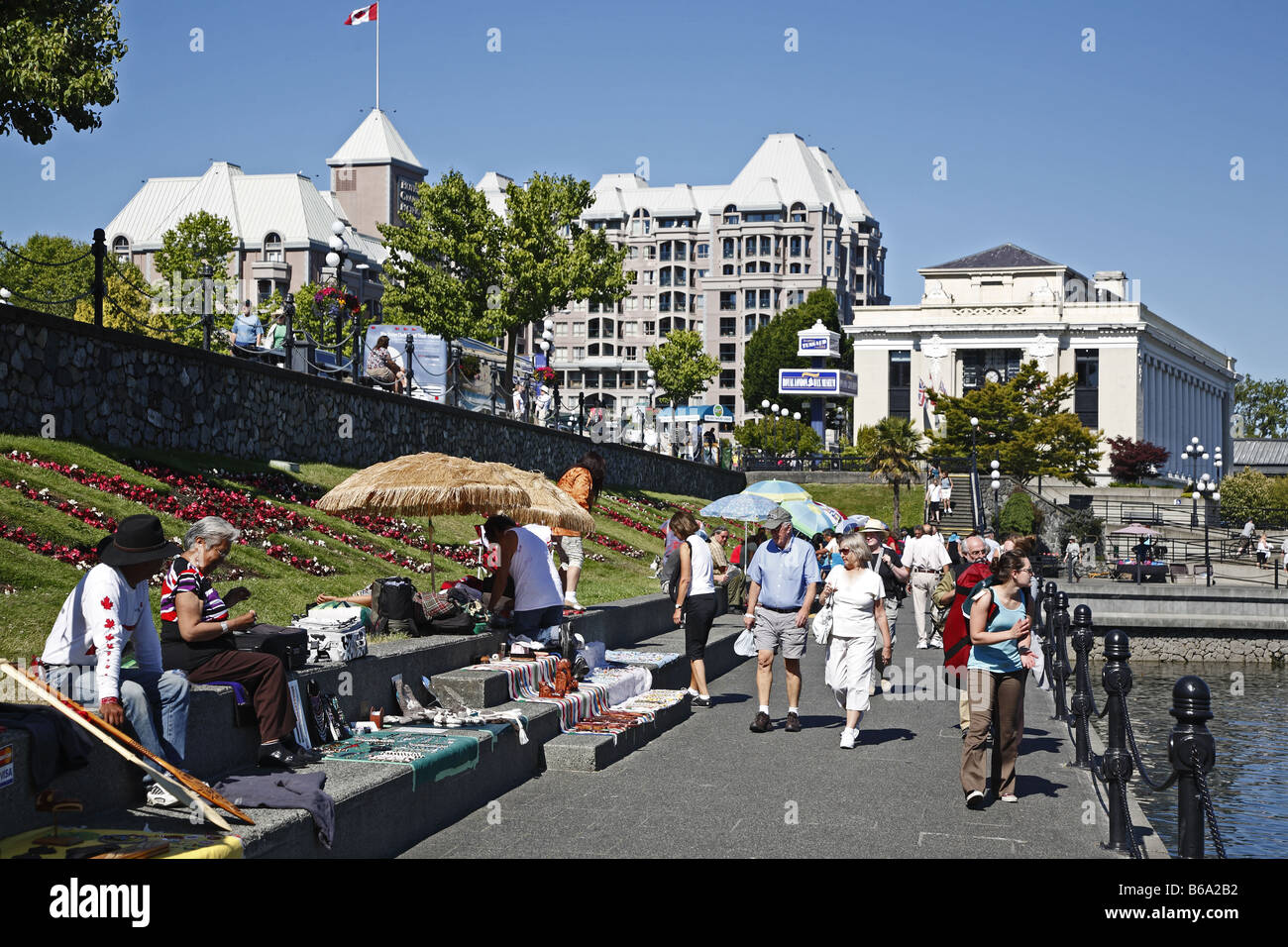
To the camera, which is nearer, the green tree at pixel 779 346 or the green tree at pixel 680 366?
the green tree at pixel 680 366

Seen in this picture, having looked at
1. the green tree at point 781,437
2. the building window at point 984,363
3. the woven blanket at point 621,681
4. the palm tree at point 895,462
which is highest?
the building window at point 984,363

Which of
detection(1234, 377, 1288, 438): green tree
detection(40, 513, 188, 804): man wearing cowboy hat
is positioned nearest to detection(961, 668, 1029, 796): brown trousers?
detection(40, 513, 188, 804): man wearing cowboy hat

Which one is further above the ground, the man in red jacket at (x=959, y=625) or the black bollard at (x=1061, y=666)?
the man in red jacket at (x=959, y=625)

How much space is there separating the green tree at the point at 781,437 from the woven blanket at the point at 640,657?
76.4 meters

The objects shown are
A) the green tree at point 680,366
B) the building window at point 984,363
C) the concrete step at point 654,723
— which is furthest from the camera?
the green tree at point 680,366

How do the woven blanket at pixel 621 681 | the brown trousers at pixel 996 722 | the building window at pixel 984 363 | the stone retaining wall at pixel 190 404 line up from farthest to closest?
the building window at pixel 984 363
the stone retaining wall at pixel 190 404
the woven blanket at pixel 621 681
the brown trousers at pixel 996 722

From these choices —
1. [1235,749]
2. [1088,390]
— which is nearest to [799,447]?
[1088,390]

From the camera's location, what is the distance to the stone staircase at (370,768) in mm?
6344

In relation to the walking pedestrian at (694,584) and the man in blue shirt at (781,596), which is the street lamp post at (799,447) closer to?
the walking pedestrian at (694,584)

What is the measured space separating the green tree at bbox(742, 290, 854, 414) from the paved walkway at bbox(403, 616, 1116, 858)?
10301 centimetres

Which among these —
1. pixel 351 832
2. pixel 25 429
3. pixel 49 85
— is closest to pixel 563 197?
pixel 49 85

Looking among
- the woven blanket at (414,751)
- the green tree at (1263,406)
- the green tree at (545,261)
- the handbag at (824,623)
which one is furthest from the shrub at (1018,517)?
the green tree at (1263,406)

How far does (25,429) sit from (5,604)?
5962 mm

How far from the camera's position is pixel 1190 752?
6074 millimetres
